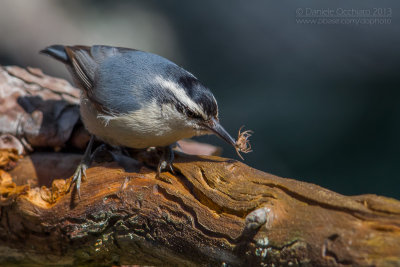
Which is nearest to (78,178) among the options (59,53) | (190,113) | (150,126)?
(150,126)

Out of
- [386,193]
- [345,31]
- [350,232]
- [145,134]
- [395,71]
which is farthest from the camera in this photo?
[345,31]

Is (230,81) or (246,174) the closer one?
(246,174)

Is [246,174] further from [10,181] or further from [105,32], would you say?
[105,32]

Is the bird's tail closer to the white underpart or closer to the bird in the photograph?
the bird

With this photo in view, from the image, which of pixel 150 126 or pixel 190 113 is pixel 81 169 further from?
pixel 190 113

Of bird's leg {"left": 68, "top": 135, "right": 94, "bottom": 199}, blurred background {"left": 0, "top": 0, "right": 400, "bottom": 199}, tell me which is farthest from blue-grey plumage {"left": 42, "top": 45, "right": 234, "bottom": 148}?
blurred background {"left": 0, "top": 0, "right": 400, "bottom": 199}

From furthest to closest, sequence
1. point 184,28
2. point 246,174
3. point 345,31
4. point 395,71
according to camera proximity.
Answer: point 184,28 < point 345,31 < point 395,71 < point 246,174

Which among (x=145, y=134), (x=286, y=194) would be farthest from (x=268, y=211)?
(x=145, y=134)
